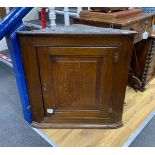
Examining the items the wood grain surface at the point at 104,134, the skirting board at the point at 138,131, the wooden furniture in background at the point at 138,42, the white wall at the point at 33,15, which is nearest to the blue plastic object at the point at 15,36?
the wood grain surface at the point at 104,134

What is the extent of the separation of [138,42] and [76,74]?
0.88 m

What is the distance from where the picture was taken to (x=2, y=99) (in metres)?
1.87

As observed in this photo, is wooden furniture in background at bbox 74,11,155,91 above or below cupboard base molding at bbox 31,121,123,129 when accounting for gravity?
above

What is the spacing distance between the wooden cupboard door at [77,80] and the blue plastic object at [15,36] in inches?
5.8

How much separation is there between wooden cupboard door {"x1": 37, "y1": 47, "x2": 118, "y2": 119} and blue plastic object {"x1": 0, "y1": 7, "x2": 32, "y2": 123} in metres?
0.15

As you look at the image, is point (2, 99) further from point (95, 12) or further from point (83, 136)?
point (95, 12)

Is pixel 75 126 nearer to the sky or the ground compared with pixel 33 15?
nearer to the ground

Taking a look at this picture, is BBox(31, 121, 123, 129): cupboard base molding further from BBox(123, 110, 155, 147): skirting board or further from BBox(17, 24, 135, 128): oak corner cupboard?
BBox(123, 110, 155, 147): skirting board

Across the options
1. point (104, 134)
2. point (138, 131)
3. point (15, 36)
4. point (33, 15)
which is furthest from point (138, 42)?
point (33, 15)

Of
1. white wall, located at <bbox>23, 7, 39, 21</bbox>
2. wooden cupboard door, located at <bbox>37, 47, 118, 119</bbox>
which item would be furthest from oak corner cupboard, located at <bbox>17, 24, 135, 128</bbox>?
white wall, located at <bbox>23, 7, 39, 21</bbox>

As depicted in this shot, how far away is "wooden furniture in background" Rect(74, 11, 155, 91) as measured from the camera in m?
1.33

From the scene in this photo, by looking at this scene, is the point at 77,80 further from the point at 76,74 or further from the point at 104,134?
the point at 104,134

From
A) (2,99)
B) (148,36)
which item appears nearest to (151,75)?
(148,36)

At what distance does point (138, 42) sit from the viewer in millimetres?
1785
